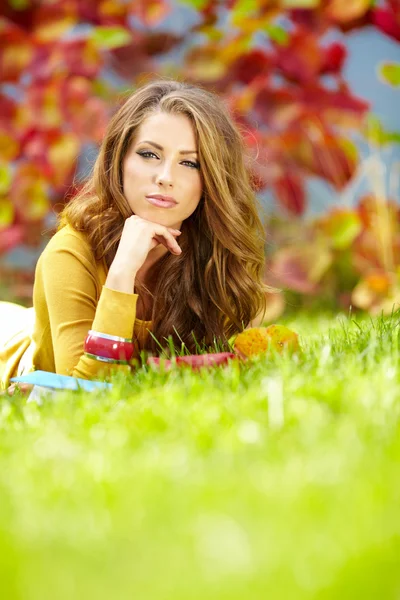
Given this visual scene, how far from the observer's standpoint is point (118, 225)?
103 inches

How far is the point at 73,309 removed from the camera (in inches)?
94.9

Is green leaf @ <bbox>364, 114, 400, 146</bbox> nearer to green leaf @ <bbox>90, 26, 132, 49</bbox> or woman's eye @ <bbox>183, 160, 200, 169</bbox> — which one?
green leaf @ <bbox>90, 26, 132, 49</bbox>

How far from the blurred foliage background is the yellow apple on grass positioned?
6.96ft

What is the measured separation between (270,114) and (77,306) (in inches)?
97.2

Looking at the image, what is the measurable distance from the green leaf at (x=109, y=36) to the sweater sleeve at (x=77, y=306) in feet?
7.67

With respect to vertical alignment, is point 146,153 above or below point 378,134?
above

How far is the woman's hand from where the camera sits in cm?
235

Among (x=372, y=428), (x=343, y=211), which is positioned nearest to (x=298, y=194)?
(x=343, y=211)

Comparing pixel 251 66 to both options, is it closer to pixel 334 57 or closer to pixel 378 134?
pixel 334 57

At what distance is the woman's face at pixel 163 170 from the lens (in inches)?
96.5

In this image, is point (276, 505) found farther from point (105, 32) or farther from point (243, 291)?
point (105, 32)

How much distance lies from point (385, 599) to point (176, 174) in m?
1.71

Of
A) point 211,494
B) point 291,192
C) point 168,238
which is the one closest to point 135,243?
Result: point 168,238

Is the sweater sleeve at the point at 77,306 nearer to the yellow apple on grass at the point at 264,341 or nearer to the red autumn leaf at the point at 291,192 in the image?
the yellow apple on grass at the point at 264,341
